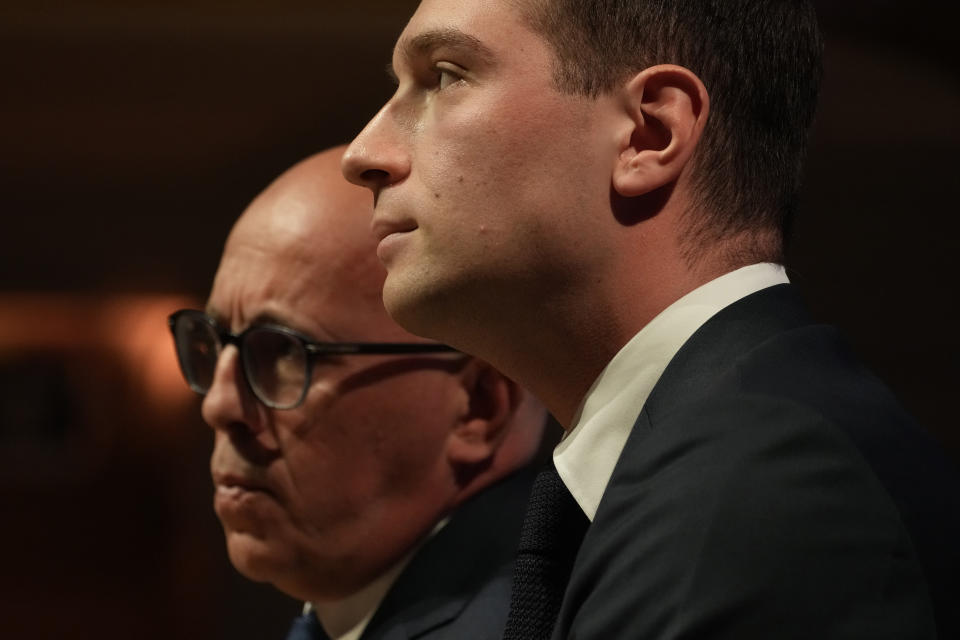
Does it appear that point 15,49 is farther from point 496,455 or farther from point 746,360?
point 746,360

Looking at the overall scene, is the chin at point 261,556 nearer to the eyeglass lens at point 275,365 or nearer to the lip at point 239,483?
the lip at point 239,483

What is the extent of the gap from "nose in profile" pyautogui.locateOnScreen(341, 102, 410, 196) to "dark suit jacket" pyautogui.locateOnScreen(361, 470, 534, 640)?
503mm

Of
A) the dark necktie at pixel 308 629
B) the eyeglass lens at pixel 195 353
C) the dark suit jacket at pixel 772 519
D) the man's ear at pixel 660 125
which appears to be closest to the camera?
the dark suit jacket at pixel 772 519

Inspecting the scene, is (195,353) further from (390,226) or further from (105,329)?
(105,329)

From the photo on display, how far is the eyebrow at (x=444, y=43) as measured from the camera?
111 cm

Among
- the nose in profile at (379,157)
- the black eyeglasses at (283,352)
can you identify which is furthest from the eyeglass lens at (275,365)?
the nose in profile at (379,157)

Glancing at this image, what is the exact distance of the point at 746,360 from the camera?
0.96 m

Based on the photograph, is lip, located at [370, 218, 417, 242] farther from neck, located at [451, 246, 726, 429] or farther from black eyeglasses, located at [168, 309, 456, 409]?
black eyeglasses, located at [168, 309, 456, 409]

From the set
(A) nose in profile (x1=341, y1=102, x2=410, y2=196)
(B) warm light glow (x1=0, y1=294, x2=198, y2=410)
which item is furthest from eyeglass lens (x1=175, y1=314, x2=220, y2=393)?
(B) warm light glow (x1=0, y1=294, x2=198, y2=410)

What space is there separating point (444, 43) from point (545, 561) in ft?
1.53

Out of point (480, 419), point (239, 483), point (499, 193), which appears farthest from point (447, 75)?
point (239, 483)

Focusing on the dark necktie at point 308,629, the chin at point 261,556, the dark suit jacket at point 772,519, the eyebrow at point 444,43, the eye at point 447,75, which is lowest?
the dark necktie at point 308,629

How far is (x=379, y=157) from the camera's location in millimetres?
1146

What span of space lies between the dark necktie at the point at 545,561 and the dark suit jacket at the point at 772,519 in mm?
105
